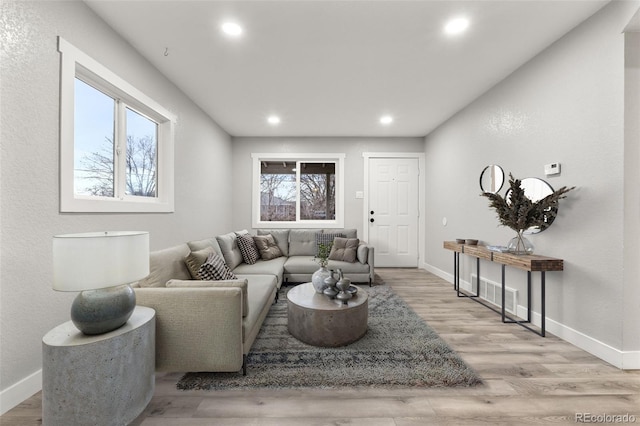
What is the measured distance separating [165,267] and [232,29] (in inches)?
77.3

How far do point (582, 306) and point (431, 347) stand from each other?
1232 millimetres

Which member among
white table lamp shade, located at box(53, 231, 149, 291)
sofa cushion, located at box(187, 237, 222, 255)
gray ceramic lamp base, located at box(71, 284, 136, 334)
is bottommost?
gray ceramic lamp base, located at box(71, 284, 136, 334)

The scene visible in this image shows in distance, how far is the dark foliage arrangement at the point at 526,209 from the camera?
7.19ft

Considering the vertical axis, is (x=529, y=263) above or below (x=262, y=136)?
below

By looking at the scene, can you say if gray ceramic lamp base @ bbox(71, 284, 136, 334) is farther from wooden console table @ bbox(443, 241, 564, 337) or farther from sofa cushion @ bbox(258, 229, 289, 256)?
sofa cushion @ bbox(258, 229, 289, 256)

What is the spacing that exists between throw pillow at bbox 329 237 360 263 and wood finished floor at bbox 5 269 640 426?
2.09 meters

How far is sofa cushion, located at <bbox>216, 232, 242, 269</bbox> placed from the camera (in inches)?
128

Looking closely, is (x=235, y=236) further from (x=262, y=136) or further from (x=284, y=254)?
(x=262, y=136)

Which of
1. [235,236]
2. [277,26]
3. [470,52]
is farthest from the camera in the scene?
[235,236]

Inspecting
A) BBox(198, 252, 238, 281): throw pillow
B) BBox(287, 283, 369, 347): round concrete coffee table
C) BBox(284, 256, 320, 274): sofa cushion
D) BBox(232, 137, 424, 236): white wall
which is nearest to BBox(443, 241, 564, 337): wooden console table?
BBox(287, 283, 369, 347): round concrete coffee table

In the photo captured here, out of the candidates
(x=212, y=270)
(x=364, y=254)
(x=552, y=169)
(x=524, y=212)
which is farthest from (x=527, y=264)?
(x=212, y=270)

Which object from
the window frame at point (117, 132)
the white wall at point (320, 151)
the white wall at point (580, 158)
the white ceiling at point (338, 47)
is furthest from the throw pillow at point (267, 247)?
the white wall at point (580, 158)

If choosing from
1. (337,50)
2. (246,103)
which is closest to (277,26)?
(337,50)

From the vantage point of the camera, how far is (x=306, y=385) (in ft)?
5.43
